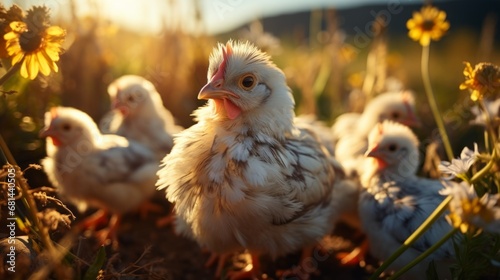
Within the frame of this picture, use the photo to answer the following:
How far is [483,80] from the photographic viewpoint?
1.86 m

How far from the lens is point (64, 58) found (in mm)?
4215

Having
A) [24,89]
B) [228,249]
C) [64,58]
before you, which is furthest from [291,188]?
[64,58]

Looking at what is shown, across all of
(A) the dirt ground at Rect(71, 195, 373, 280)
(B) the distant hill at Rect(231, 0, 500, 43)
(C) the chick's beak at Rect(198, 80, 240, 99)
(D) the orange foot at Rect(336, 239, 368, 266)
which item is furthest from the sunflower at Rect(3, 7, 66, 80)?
(B) the distant hill at Rect(231, 0, 500, 43)

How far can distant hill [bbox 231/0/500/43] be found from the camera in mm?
9742

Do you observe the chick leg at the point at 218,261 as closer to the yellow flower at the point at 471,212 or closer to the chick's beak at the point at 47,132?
the chick's beak at the point at 47,132

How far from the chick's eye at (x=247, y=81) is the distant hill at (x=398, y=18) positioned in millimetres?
7391

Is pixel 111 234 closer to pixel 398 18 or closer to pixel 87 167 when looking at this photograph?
pixel 87 167

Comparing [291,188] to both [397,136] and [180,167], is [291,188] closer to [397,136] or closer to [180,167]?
[180,167]

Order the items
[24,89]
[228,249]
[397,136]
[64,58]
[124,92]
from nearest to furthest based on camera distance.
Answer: [228,249]
[397,136]
[24,89]
[124,92]
[64,58]

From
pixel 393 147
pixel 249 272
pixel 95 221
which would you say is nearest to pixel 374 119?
pixel 393 147

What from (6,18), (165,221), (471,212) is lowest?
(165,221)

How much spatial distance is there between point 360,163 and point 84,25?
2.87m

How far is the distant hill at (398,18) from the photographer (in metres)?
9.74

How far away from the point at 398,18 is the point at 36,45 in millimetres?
9855
